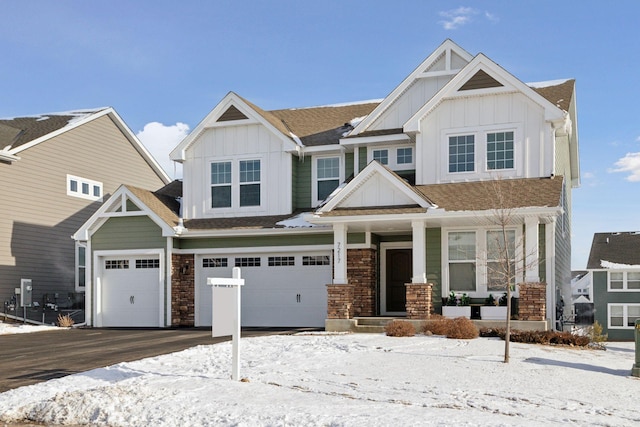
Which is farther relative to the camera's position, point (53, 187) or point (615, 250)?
point (615, 250)

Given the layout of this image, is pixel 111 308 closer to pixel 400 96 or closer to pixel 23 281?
pixel 23 281

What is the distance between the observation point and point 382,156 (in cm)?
2119

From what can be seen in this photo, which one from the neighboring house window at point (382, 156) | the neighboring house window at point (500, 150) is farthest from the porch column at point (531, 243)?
the neighboring house window at point (382, 156)

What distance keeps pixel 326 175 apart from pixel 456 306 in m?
6.60

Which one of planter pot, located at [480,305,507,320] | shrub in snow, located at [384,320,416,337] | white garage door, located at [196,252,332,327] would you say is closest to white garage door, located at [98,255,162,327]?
white garage door, located at [196,252,332,327]

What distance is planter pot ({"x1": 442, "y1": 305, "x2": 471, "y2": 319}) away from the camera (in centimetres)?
1800

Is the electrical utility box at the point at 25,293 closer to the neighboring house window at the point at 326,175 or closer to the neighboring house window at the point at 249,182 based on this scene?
the neighboring house window at the point at 249,182

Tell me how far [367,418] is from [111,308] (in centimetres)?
1675

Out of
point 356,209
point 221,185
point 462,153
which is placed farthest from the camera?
point 221,185

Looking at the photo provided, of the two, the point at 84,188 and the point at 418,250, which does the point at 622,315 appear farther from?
the point at 84,188

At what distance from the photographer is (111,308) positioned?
2281 cm

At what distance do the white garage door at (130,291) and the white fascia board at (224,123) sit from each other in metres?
3.69

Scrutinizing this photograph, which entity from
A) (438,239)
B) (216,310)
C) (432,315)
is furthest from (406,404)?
(438,239)

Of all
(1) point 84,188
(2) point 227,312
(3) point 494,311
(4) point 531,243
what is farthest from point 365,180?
(1) point 84,188
